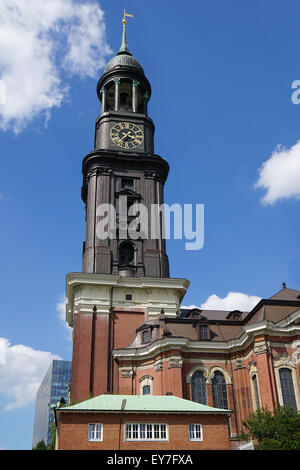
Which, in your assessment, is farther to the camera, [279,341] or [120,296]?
[120,296]

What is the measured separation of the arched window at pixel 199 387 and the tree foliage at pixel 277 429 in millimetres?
6681

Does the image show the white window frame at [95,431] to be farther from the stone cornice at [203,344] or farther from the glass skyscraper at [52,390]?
the glass skyscraper at [52,390]

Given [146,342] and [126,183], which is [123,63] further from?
[146,342]

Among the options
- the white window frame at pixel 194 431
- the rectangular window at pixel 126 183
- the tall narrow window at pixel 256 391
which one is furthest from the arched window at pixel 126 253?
the white window frame at pixel 194 431

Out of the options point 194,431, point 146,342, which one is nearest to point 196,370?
point 146,342

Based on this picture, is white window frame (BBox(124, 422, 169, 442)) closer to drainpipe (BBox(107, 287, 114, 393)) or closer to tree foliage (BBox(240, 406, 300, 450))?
tree foliage (BBox(240, 406, 300, 450))

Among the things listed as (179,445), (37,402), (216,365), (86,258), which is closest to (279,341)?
(216,365)

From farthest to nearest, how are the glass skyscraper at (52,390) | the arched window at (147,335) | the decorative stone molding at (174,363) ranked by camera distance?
1. the glass skyscraper at (52,390)
2. the arched window at (147,335)
3. the decorative stone molding at (174,363)

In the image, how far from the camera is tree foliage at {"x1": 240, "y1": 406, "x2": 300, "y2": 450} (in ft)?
102

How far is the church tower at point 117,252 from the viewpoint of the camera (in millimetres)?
47625

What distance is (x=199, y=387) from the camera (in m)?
43.2
